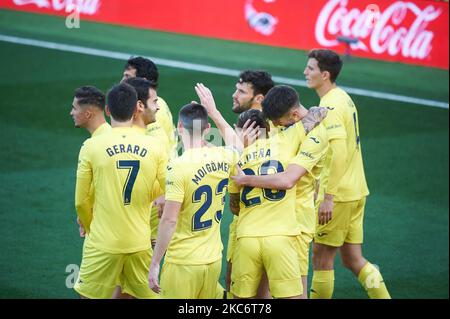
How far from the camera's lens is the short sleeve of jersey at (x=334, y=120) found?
7.75m

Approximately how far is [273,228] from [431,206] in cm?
517

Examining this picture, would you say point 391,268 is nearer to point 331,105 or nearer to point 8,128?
point 331,105

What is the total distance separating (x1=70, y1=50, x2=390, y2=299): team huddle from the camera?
6.37m

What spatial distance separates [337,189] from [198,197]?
198 centimetres

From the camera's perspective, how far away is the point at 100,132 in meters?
6.90

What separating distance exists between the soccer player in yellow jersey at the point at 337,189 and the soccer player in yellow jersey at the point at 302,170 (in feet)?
1.97

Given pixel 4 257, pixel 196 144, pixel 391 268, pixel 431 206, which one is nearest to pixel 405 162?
pixel 431 206

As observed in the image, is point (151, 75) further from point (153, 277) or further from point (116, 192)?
point (153, 277)

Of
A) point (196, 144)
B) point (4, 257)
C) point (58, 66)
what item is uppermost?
Result: point (58, 66)

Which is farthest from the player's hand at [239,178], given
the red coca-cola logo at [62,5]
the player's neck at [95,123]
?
the red coca-cola logo at [62,5]

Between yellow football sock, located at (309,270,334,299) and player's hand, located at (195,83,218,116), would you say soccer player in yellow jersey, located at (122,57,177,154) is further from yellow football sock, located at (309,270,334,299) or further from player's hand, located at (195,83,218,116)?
yellow football sock, located at (309,270,334,299)

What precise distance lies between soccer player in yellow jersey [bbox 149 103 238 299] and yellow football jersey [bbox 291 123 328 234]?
0.62 metres

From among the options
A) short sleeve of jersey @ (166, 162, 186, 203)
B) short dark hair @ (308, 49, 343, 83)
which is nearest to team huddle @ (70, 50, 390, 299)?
short sleeve of jersey @ (166, 162, 186, 203)

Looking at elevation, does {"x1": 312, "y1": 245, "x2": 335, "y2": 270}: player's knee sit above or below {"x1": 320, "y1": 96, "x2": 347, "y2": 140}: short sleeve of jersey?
below
